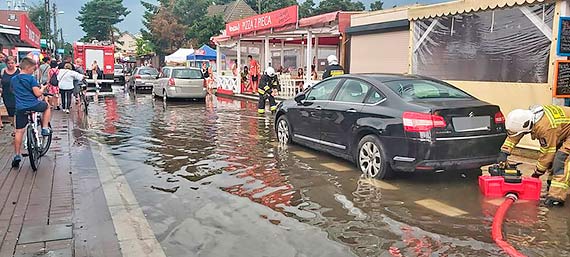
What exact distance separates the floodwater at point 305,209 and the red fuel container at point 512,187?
16 cm

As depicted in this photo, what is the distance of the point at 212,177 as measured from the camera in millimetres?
6961

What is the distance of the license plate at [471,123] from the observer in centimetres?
629

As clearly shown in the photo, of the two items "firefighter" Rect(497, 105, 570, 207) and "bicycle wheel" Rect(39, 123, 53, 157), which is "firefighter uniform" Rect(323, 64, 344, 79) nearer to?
"bicycle wheel" Rect(39, 123, 53, 157)

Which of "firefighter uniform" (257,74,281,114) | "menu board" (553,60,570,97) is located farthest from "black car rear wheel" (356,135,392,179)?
"firefighter uniform" (257,74,281,114)

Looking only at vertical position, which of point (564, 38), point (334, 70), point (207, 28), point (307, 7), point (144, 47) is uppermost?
point (307, 7)

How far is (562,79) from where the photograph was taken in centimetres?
762

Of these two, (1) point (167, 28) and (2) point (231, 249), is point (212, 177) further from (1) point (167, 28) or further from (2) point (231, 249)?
(1) point (167, 28)

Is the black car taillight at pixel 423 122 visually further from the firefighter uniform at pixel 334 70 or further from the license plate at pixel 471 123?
the firefighter uniform at pixel 334 70

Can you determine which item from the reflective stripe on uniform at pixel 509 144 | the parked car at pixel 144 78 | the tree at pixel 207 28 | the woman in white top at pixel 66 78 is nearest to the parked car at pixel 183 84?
the woman in white top at pixel 66 78

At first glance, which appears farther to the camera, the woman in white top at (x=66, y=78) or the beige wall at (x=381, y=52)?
the woman in white top at (x=66, y=78)

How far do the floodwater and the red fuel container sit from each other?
Answer: 0.16 meters

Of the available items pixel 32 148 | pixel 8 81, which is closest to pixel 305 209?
pixel 32 148

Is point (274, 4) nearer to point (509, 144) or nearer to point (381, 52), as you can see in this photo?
point (381, 52)

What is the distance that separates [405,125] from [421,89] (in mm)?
917
